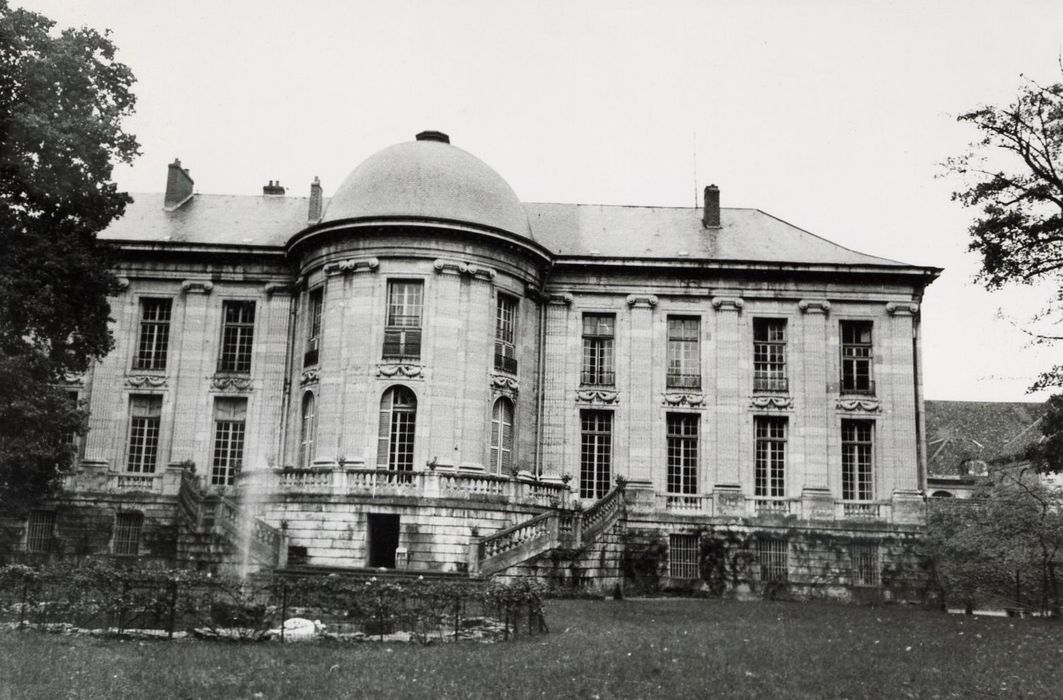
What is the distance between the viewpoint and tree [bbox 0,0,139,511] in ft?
66.0

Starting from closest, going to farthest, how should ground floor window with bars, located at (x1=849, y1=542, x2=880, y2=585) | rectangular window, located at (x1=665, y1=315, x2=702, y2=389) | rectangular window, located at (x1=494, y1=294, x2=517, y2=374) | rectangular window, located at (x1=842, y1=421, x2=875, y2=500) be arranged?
1. ground floor window with bars, located at (x1=849, y1=542, x2=880, y2=585)
2. rectangular window, located at (x1=494, y1=294, x2=517, y2=374)
3. rectangular window, located at (x1=842, y1=421, x2=875, y2=500)
4. rectangular window, located at (x1=665, y1=315, x2=702, y2=389)

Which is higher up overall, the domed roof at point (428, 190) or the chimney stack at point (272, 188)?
the chimney stack at point (272, 188)

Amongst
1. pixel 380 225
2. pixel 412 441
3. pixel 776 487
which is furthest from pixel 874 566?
pixel 380 225

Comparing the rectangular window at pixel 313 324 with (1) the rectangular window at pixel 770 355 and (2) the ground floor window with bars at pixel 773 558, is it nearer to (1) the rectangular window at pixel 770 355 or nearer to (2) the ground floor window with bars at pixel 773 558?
(1) the rectangular window at pixel 770 355

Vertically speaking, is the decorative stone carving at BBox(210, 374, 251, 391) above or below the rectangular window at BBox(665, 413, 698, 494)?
above

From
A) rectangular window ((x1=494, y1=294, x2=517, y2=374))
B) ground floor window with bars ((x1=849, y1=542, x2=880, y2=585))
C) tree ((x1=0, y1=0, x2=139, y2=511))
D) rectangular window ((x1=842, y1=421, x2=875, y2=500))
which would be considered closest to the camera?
tree ((x1=0, y1=0, x2=139, y2=511))

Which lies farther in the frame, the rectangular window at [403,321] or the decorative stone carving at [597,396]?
the decorative stone carving at [597,396]

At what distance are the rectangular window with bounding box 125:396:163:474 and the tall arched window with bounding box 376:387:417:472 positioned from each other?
7.98 m

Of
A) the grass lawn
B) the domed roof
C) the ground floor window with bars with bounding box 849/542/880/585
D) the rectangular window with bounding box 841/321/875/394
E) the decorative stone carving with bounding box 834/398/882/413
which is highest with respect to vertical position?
the domed roof

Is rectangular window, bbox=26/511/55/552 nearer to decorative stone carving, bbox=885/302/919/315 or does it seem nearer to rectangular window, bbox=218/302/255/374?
rectangular window, bbox=218/302/255/374

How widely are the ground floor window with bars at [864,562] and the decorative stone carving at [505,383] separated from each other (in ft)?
34.3

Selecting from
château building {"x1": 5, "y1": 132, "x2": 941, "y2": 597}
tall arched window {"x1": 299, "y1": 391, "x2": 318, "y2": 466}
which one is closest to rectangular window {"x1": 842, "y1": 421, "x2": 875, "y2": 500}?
château building {"x1": 5, "y1": 132, "x2": 941, "y2": 597}

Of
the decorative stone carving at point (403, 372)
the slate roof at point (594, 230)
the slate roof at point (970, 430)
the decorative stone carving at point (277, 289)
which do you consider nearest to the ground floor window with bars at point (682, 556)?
the slate roof at point (594, 230)

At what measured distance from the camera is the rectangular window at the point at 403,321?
27.6 metres
